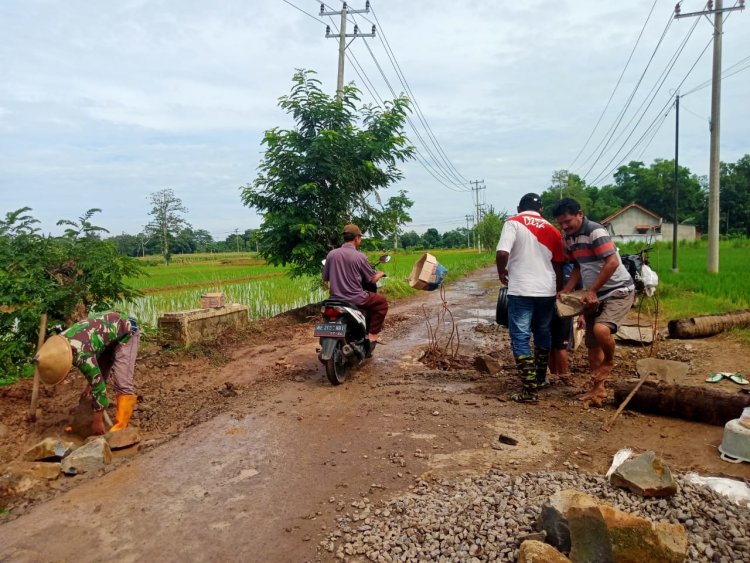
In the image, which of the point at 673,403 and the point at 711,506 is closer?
the point at 711,506

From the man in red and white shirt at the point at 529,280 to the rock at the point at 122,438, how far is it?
329 cm

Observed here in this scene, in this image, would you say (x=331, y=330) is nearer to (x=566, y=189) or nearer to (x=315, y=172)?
(x=315, y=172)

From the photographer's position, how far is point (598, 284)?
4.46m

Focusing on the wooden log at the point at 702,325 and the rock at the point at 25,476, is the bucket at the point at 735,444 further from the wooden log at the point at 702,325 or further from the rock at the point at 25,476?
the rock at the point at 25,476

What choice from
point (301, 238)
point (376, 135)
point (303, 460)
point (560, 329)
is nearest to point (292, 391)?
point (303, 460)

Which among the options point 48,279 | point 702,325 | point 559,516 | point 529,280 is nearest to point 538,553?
point 559,516

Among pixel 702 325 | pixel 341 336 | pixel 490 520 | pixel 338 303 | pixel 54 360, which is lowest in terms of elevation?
pixel 490 520

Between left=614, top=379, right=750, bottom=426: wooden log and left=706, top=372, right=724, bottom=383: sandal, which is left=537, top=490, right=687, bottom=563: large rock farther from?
left=706, top=372, right=724, bottom=383: sandal

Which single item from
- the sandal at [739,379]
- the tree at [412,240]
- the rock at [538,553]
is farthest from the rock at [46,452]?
the tree at [412,240]

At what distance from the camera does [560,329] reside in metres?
5.23

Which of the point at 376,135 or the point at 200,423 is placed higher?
the point at 376,135

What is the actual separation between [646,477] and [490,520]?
92cm

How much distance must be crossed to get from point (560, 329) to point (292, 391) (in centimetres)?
282

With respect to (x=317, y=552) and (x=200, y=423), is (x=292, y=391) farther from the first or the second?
(x=317, y=552)
